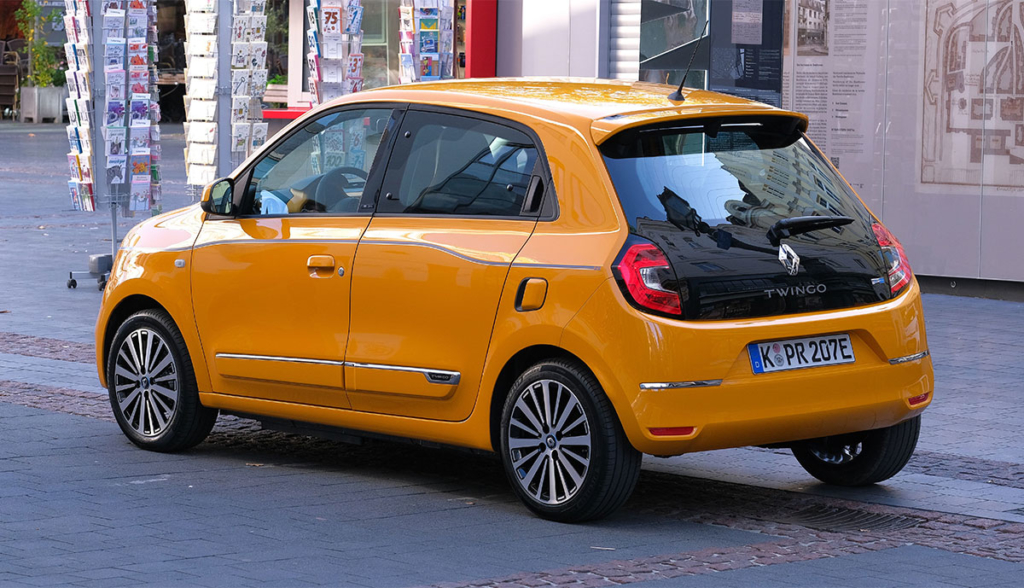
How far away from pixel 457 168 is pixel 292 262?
902 millimetres

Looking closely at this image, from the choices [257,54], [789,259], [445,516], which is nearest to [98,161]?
[257,54]

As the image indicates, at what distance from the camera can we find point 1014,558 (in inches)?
231

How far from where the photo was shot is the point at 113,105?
554 inches

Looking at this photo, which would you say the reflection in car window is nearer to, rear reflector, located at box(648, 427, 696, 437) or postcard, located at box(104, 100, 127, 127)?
rear reflector, located at box(648, 427, 696, 437)

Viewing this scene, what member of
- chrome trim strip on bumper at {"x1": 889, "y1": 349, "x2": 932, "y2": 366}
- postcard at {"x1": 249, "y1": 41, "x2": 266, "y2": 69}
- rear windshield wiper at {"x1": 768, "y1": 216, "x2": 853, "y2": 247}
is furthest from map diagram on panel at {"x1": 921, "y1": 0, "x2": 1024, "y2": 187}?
rear windshield wiper at {"x1": 768, "y1": 216, "x2": 853, "y2": 247}

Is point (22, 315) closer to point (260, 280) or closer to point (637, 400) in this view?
point (260, 280)

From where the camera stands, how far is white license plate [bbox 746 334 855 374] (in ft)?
20.1

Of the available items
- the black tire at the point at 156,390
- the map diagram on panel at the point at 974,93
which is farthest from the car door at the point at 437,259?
the map diagram on panel at the point at 974,93

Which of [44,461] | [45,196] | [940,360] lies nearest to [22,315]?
[44,461]

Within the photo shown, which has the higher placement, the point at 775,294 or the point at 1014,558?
the point at 775,294

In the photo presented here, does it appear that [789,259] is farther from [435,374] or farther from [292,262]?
[292,262]

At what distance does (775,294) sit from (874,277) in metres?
0.54

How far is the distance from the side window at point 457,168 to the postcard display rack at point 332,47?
26.7 ft

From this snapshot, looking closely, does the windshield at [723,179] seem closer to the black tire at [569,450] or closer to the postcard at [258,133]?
the black tire at [569,450]
